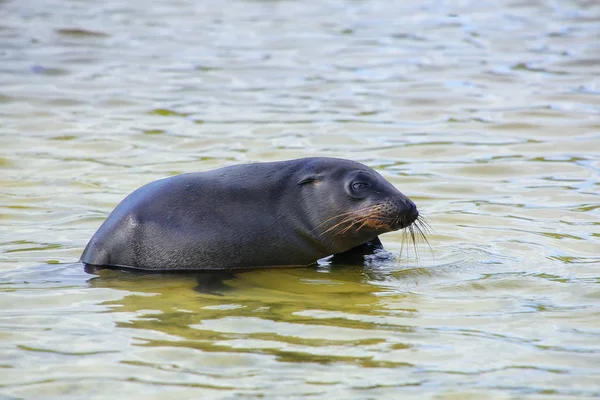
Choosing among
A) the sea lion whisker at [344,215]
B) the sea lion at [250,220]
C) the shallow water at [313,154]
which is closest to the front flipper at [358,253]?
the sea lion at [250,220]

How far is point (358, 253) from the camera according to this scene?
275 inches

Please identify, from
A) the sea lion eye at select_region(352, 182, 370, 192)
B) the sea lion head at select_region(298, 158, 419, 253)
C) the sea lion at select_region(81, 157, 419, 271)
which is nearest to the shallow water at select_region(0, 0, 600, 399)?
the sea lion at select_region(81, 157, 419, 271)

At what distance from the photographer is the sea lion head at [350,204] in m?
6.50

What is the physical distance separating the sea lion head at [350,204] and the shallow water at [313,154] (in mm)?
277

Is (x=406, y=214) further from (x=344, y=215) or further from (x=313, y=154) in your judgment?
(x=313, y=154)

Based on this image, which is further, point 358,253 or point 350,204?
point 358,253

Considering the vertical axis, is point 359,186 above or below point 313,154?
above

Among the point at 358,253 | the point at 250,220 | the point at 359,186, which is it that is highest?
the point at 359,186

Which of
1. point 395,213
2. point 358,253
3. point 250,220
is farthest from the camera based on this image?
point 358,253

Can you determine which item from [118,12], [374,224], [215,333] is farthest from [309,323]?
[118,12]

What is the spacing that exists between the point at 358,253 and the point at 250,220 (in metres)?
0.77

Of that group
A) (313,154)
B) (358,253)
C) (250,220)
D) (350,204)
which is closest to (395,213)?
(350,204)

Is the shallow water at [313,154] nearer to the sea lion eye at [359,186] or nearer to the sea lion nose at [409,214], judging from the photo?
the sea lion nose at [409,214]

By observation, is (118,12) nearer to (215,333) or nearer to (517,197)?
(517,197)
